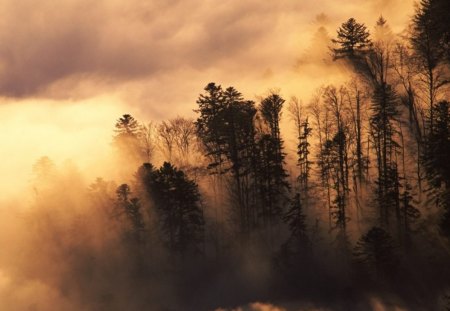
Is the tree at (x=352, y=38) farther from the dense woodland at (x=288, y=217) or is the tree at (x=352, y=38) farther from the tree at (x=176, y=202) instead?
the tree at (x=176, y=202)

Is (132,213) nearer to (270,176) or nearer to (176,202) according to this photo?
(176,202)

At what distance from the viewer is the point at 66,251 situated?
8506 cm

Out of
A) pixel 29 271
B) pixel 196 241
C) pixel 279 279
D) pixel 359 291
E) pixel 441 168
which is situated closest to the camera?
pixel 441 168

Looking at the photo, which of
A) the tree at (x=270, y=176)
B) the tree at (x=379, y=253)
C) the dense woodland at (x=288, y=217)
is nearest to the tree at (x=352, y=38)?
the dense woodland at (x=288, y=217)

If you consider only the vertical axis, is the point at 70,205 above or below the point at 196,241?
above

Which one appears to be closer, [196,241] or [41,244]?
[196,241]

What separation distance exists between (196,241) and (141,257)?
10.8 metres

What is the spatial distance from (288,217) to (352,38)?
5139 cm

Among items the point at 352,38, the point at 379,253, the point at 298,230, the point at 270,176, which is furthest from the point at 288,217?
the point at 352,38

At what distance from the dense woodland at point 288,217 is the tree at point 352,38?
13.7ft

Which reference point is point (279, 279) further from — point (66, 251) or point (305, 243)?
point (66, 251)

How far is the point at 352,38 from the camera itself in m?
100

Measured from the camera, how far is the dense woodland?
58.9 m

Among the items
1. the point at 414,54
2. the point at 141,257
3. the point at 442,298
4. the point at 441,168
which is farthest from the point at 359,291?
the point at 414,54
